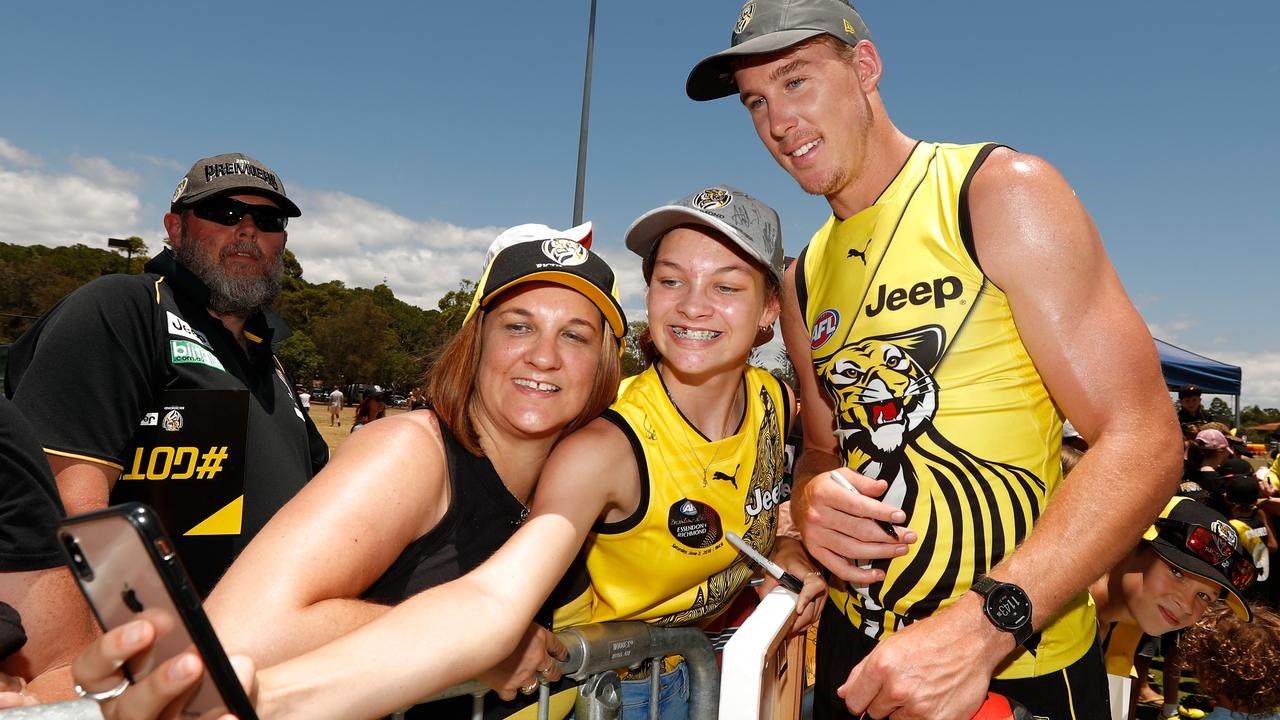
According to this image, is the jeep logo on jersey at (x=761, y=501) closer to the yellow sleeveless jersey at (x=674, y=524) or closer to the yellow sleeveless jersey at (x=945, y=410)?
the yellow sleeveless jersey at (x=674, y=524)

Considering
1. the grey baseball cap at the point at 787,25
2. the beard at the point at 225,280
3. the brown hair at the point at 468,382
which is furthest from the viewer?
the beard at the point at 225,280

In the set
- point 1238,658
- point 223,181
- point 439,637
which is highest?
point 223,181

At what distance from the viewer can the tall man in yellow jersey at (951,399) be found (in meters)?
1.73

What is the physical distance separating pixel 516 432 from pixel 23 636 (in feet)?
4.46

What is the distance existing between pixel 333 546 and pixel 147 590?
75 centimetres

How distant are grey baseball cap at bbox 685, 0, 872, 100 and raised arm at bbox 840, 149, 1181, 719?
774mm

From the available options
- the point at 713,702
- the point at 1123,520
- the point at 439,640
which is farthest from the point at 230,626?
the point at 1123,520

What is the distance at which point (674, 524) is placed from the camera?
93.4 inches

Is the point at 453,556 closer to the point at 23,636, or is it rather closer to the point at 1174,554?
the point at 23,636

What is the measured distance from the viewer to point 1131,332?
186cm

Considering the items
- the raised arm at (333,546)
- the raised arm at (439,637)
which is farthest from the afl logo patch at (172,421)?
the raised arm at (439,637)

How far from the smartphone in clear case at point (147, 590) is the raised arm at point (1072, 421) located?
140 cm

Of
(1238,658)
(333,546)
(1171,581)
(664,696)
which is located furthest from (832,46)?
(1238,658)

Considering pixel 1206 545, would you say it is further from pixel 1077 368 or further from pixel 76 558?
pixel 76 558
